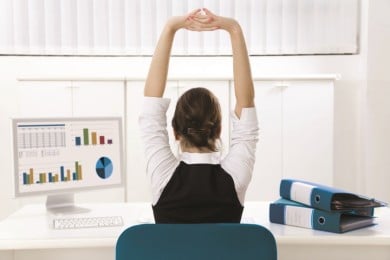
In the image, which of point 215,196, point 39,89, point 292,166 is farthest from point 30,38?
point 215,196

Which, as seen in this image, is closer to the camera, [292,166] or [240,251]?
[240,251]

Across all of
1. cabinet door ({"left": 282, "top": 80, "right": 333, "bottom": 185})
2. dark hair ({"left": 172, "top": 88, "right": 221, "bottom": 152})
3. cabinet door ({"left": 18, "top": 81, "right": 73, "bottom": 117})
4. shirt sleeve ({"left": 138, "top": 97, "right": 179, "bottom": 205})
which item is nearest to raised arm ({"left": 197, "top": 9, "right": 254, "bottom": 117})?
dark hair ({"left": 172, "top": 88, "right": 221, "bottom": 152})

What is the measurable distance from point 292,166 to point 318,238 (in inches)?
84.3

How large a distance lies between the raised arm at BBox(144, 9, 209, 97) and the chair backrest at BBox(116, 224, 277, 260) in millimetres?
573

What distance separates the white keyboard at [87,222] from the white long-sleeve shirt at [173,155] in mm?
472

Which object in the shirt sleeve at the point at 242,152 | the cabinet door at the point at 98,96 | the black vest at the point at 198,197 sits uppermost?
the cabinet door at the point at 98,96

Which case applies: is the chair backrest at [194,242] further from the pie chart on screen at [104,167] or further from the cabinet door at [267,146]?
the cabinet door at [267,146]

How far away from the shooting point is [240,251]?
50.5 inches

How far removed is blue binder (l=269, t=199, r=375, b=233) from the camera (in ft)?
6.09

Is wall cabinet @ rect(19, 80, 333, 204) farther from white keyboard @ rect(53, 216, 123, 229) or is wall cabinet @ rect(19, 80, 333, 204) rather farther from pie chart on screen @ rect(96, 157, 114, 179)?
white keyboard @ rect(53, 216, 123, 229)

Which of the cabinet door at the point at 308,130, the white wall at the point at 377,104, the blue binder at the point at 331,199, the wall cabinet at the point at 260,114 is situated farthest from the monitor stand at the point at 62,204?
the white wall at the point at 377,104

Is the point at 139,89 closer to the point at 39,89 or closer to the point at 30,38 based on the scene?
the point at 39,89

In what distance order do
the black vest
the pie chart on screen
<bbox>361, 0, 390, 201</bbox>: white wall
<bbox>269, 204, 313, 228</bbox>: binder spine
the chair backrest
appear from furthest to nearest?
<bbox>361, 0, 390, 201</bbox>: white wall, the pie chart on screen, <bbox>269, 204, 313, 228</bbox>: binder spine, the black vest, the chair backrest

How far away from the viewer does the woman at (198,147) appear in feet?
5.05
